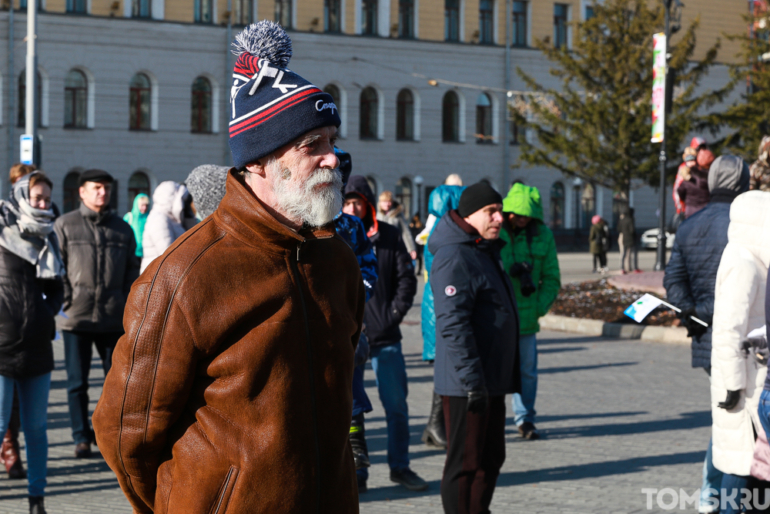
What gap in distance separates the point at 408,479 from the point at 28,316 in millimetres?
2533

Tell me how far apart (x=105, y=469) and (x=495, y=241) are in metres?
3.21

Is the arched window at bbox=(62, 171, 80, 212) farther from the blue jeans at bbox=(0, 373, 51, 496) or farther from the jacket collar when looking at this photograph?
the jacket collar

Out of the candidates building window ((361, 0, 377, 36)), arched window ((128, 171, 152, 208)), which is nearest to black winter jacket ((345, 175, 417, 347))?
arched window ((128, 171, 152, 208))

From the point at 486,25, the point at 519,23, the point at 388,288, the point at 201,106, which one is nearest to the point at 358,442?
the point at 388,288

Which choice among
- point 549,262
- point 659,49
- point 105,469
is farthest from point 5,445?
point 659,49

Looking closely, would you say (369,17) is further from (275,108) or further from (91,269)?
(275,108)

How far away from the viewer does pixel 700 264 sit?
6.18 meters

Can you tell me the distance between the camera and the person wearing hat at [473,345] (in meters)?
5.20

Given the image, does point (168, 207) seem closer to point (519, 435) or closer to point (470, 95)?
point (519, 435)

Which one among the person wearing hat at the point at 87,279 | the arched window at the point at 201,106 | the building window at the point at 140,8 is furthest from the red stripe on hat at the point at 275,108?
the building window at the point at 140,8

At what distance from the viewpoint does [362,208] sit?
22.1ft

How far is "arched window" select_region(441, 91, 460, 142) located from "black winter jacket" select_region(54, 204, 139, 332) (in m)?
39.1

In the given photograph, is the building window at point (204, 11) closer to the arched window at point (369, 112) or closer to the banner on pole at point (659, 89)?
the arched window at point (369, 112)

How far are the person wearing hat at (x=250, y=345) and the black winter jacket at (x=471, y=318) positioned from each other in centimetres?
261
